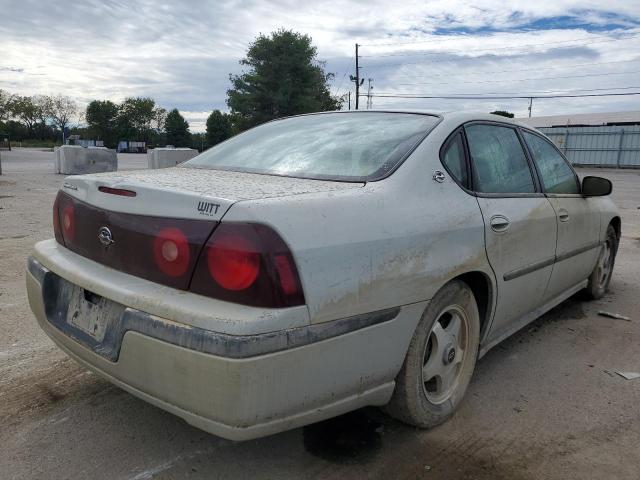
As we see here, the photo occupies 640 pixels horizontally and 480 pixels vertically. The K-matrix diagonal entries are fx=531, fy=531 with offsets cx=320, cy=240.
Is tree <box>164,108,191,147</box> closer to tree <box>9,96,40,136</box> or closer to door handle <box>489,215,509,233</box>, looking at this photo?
tree <box>9,96,40,136</box>

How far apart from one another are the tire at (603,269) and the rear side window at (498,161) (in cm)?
169

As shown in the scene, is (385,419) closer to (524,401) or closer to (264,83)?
(524,401)

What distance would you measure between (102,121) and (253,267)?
101m

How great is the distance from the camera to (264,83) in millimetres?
45312

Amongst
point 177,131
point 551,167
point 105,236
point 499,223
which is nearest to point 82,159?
point 551,167

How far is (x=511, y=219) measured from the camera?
2.87m

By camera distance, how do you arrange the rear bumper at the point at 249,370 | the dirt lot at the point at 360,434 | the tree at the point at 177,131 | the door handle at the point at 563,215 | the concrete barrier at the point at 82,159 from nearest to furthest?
the rear bumper at the point at 249,370 → the dirt lot at the point at 360,434 → the door handle at the point at 563,215 → the concrete barrier at the point at 82,159 → the tree at the point at 177,131

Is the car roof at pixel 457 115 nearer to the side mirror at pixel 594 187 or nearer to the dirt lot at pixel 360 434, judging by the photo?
the side mirror at pixel 594 187

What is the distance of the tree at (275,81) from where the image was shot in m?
45.3

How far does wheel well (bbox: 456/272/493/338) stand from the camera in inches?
105

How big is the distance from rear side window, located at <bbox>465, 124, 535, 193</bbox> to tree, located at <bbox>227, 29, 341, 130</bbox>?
43054mm

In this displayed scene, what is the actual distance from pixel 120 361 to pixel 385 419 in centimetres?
134

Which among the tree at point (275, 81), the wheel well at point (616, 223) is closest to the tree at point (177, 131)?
the tree at point (275, 81)

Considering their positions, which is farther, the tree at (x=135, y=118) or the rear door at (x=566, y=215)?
the tree at (x=135, y=118)
